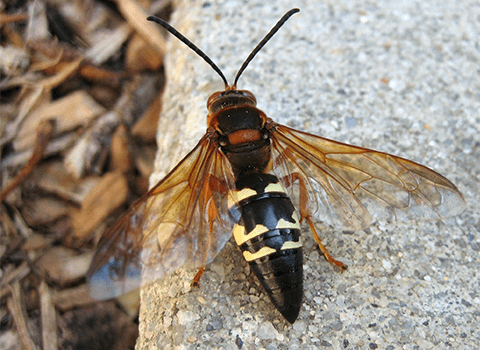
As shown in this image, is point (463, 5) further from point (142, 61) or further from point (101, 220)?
point (101, 220)

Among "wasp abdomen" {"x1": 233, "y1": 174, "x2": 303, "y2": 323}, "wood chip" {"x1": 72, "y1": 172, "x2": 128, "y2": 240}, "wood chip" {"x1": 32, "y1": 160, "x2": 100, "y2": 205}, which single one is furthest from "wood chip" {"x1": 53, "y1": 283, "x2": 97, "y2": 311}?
"wasp abdomen" {"x1": 233, "y1": 174, "x2": 303, "y2": 323}

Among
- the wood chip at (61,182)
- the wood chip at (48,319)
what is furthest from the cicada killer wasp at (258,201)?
the wood chip at (61,182)

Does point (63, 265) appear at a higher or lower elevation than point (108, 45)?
lower

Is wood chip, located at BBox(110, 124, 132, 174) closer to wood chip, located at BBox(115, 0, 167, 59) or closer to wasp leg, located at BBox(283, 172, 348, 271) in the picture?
wood chip, located at BBox(115, 0, 167, 59)

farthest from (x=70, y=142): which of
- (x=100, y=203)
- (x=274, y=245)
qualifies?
(x=274, y=245)

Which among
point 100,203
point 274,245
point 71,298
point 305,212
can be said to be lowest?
point 71,298

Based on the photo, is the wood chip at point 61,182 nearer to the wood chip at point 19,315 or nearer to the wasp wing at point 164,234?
the wood chip at point 19,315

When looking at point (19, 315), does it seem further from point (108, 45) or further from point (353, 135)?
point (353, 135)
